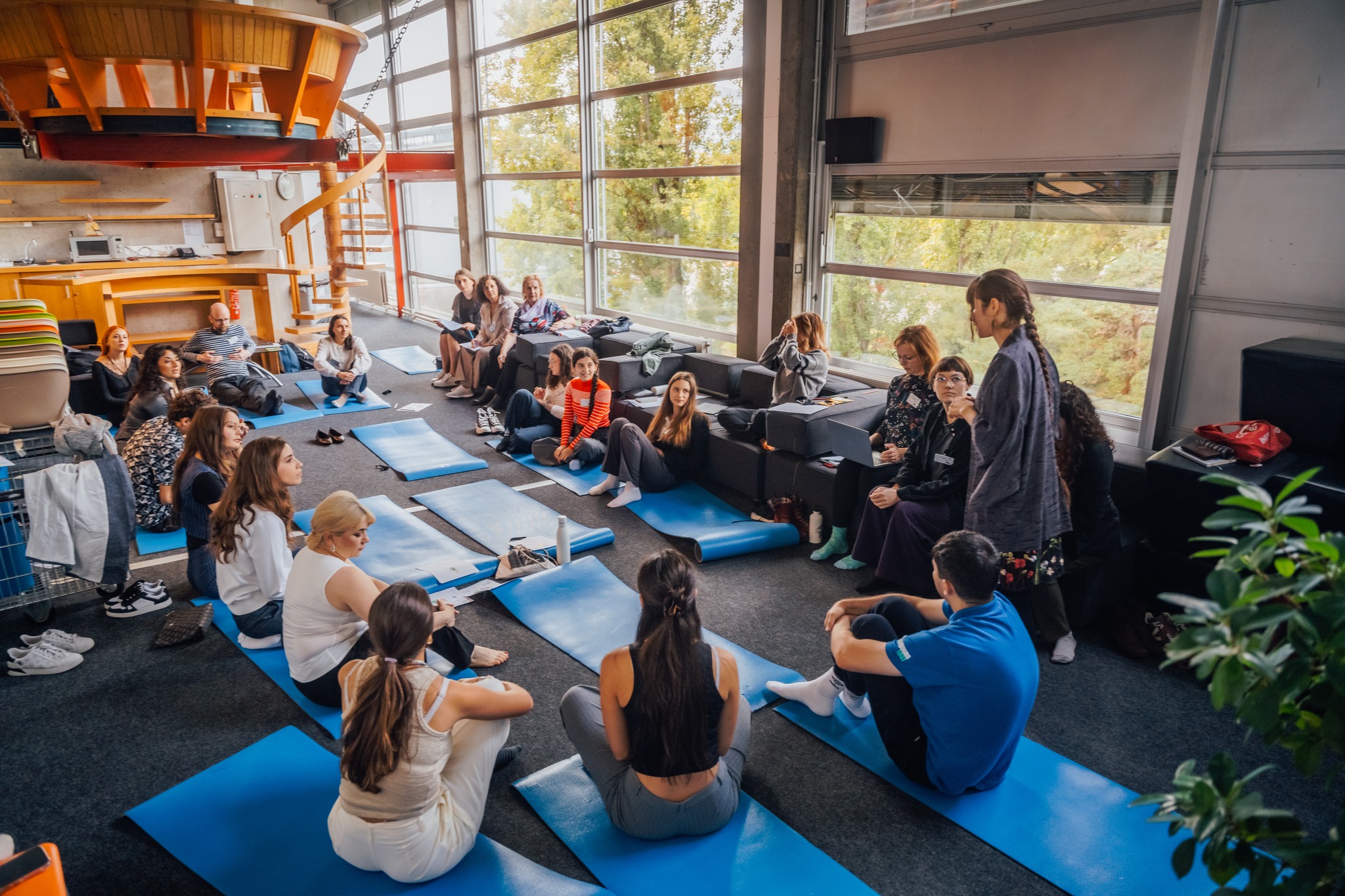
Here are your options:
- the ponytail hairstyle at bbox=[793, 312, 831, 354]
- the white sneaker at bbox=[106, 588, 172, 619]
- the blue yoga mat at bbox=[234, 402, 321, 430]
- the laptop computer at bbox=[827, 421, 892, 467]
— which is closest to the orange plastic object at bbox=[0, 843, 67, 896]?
the white sneaker at bbox=[106, 588, 172, 619]

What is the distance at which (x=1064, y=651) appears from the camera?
394 centimetres

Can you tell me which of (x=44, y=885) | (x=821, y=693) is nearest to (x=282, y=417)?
(x=821, y=693)

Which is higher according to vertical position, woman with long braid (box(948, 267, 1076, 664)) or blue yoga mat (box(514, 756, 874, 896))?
woman with long braid (box(948, 267, 1076, 664))

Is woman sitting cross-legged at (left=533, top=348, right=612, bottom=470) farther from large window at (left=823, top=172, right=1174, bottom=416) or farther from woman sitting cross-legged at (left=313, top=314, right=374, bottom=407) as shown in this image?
woman sitting cross-legged at (left=313, top=314, right=374, bottom=407)

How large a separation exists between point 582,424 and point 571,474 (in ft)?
1.39

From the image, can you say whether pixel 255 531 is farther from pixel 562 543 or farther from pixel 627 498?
pixel 627 498

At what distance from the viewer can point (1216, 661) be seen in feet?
3.37

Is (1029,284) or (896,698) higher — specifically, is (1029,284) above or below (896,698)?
above

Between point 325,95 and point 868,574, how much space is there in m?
3.82

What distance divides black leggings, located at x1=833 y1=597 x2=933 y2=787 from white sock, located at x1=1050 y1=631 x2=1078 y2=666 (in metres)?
1.19

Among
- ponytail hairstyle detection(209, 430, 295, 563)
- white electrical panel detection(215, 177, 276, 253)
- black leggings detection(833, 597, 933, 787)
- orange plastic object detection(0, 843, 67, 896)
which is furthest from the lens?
white electrical panel detection(215, 177, 276, 253)

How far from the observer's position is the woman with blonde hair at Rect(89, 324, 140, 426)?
7383 millimetres

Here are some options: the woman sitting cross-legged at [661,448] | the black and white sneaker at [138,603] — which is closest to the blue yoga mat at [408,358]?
the woman sitting cross-legged at [661,448]

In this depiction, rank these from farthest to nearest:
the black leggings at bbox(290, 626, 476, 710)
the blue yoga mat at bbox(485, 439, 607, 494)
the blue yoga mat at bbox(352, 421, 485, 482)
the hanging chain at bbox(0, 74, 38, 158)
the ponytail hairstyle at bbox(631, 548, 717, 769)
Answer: the blue yoga mat at bbox(352, 421, 485, 482)
the blue yoga mat at bbox(485, 439, 607, 494)
the hanging chain at bbox(0, 74, 38, 158)
the black leggings at bbox(290, 626, 476, 710)
the ponytail hairstyle at bbox(631, 548, 717, 769)
